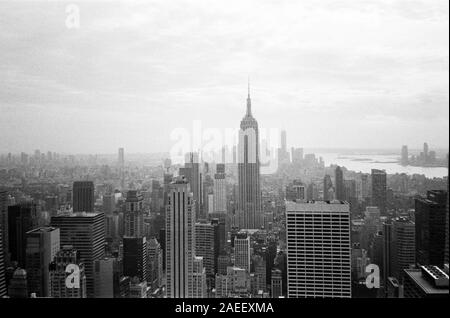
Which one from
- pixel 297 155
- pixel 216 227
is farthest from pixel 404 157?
pixel 216 227

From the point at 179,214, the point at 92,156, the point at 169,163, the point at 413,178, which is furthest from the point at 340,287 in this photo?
the point at 92,156

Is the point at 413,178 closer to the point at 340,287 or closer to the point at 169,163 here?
the point at 340,287

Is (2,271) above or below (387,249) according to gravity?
below

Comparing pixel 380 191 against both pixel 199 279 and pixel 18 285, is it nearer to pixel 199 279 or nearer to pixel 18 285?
pixel 199 279

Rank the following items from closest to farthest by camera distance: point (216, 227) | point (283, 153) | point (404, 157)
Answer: point (404, 157) → point (283, 153) → point (216, 227)

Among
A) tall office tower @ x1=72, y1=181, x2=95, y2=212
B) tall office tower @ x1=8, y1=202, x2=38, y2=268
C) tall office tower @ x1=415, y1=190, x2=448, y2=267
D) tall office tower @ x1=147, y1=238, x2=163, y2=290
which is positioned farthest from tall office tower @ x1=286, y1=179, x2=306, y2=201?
tall office tower @ x1=8, y1=202, x2=38, y2=268
